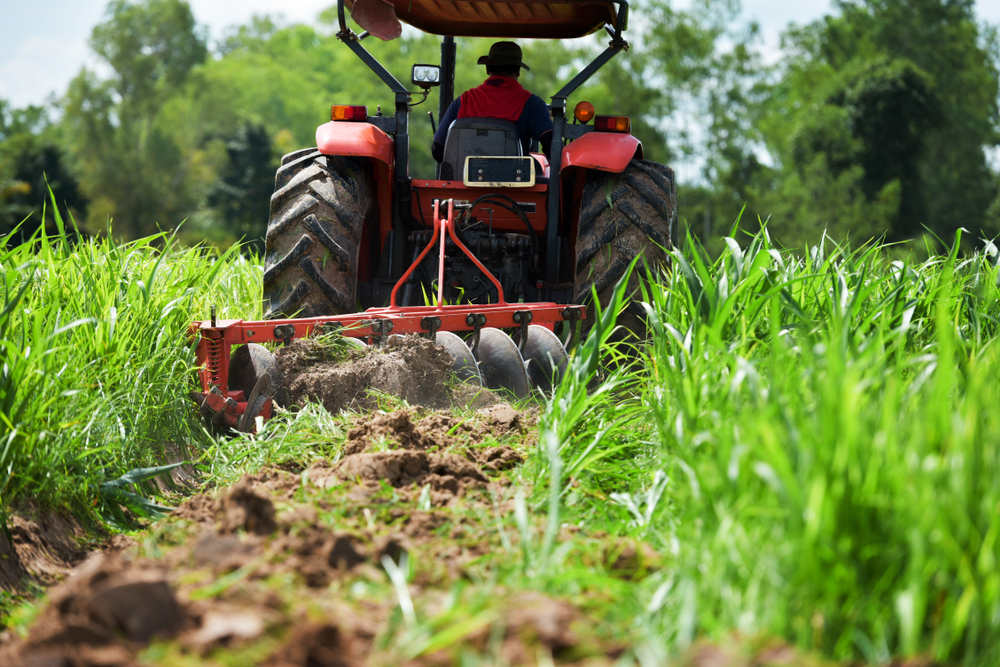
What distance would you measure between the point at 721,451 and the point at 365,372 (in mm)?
1993

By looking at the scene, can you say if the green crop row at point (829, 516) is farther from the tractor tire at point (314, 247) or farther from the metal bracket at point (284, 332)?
the tractor tire at point (314, 247)

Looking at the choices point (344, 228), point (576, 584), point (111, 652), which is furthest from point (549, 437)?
point (344, 228)

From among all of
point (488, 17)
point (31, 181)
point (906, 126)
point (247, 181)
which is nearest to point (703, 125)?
point (906, 126)

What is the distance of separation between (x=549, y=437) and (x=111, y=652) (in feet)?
3.38

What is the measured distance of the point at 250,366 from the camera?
3.34 meters

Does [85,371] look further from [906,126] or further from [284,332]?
[906,126]

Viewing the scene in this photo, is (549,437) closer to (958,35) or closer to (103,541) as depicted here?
(103,541)

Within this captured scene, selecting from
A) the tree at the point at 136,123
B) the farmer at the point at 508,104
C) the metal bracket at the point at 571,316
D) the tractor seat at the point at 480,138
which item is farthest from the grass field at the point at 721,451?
the tree at the point at 136,123

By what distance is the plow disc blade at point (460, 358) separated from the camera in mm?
3627

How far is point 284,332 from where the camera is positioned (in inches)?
134

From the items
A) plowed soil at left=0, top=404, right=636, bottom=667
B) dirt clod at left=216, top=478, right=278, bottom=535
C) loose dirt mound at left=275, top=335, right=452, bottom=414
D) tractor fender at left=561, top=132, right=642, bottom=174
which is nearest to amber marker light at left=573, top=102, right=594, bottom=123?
tractor fender at left=561, top=132, right=642, bottom=174

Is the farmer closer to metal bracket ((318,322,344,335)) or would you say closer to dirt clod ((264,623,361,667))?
metal bracket ((318,322,344,335))

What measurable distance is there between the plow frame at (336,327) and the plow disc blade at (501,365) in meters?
0.06

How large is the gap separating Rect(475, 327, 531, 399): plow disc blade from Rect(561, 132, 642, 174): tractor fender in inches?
40.5
